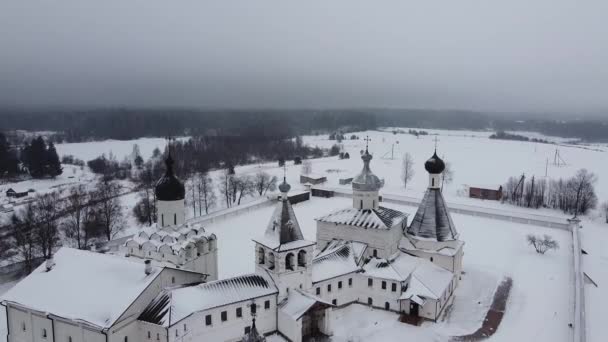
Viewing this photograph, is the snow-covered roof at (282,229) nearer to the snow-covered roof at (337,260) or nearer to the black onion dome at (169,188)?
the snow-covered roof at (337,260)

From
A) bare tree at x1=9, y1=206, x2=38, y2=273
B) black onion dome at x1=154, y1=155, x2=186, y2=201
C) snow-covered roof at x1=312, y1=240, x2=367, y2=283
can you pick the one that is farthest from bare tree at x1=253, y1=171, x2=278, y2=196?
black onion dome at x1=154, y1=155, x2=186, y2=201

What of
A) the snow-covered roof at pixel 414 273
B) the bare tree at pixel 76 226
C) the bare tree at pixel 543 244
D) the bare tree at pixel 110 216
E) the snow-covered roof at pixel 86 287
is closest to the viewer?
the snow-covered roof at pixel 86 287

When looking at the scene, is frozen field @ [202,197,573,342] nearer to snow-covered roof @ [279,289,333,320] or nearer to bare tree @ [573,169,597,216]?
snow-covered roof @ [279,289,333,320]

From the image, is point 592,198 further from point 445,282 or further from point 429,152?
point 429,152

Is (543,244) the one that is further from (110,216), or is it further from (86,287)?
(110,216)

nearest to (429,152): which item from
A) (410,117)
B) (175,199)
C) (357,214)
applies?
(357,214)

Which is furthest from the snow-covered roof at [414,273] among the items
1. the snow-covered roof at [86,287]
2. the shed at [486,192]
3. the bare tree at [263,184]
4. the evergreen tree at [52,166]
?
the evergreen tree at [52,166]

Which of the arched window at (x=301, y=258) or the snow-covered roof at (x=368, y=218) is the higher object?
the snow-covered roof at (x=368, y=218)
